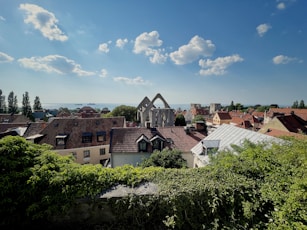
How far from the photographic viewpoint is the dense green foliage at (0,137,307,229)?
133 inches

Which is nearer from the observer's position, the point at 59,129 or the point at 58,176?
the point at 58,176

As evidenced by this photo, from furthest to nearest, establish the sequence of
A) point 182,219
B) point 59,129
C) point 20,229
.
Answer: point 59,129
point 182,219
point 20,229

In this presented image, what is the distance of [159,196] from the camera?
12.1 ft

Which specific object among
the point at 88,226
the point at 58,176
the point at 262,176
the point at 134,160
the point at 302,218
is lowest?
the point at 134,160

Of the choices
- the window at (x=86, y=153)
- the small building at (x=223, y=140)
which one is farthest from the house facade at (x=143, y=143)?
the window at (x=86, y=153)

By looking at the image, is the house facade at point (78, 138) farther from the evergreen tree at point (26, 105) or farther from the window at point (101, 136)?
the evergreen tree at point (26, 105)

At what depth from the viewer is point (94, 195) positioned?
12.1ft

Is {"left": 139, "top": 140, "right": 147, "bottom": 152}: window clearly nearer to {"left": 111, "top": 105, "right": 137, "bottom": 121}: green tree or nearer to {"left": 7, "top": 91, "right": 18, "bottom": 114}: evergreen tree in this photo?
{"left": 111, "top": 105, "right": 137, "bottom": 121}: green tree

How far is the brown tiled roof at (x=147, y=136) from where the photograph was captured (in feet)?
52.5

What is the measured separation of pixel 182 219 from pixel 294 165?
331 centimetres

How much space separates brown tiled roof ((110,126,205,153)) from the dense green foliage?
11.9m

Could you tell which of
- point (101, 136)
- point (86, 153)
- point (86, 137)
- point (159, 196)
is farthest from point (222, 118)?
point (159, 196)

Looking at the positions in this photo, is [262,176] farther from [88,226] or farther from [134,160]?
[134,160]

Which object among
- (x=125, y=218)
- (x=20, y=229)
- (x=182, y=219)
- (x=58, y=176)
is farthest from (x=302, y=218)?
(x=20, y=229)
